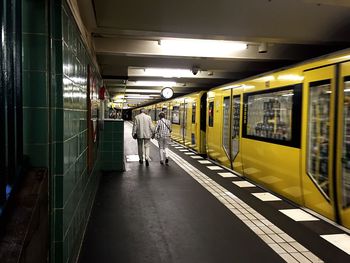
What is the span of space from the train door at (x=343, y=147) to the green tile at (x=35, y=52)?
10.7 feet

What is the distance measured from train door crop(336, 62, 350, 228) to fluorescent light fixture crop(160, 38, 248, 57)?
2933 mm

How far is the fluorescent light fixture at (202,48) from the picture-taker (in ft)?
20.9

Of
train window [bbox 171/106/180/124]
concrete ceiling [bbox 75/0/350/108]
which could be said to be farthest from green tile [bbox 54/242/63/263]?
train window [bbox 171/106/180/124]

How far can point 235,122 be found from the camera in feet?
24.4

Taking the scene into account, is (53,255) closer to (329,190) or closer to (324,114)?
(329,190)

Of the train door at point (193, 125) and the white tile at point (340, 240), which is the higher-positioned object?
the train door at point (193, 125)

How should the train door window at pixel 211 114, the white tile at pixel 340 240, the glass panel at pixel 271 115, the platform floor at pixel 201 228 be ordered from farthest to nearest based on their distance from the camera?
the train door window at pixel 211 114
the glass panel at pixel 271 115
the white tile at pixel 340 240
the platform floor at pixel 201 228

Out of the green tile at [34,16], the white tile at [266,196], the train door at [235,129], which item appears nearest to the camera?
the green tile at [34,16]

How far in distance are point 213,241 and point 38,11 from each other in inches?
108

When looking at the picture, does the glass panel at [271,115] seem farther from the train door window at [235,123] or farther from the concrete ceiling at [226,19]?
the concrete ceiling at [226,19]

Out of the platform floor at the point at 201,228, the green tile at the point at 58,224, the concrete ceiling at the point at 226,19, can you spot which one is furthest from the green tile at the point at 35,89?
the concrete ceiling at the point at 226,19

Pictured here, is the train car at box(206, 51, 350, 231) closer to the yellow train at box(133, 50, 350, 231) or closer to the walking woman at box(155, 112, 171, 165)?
the yellow train at box(133, 50, 350, 231)

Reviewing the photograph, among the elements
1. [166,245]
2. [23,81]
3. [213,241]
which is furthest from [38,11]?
[213,241]

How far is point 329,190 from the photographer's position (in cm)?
399
